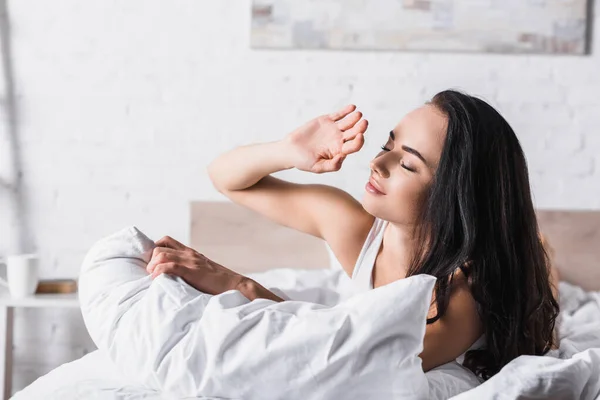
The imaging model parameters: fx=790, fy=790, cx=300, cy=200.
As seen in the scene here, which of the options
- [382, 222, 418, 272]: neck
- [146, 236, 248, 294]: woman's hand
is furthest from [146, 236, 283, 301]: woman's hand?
[382, 222, 418, 272]: neck

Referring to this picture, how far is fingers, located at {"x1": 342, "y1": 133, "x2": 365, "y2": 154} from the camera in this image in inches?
57.9

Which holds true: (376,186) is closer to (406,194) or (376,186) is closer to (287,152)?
(406,194)

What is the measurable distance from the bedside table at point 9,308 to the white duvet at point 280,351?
4.65ft

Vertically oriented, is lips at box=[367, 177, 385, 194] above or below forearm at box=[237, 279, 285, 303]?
above

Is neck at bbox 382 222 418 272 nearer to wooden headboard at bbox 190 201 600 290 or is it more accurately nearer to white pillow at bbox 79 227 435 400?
white pillow at bbox 79 227 435 400

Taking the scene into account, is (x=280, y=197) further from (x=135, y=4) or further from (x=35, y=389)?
(x=135, y=4)

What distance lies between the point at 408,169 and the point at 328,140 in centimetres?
21

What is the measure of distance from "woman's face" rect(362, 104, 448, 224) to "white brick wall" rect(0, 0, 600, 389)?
124 centimetres

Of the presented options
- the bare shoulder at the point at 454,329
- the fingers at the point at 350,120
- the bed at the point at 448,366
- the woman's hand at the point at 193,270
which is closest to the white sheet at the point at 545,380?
the bed at the point at 448,366

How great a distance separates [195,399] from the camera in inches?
37.9

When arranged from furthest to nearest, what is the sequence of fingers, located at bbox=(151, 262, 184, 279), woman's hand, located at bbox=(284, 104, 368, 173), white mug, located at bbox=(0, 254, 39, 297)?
white mug, located at bbox=(0, 254, 39, 297), woman's hand, located at bbox=(284, 104, 368, 173), fingers, located at bbox=(151, 262, 184, 279)

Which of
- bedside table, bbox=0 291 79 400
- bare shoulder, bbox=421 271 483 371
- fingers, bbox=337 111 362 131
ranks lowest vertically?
bedside table, bbox=0 291 79 400

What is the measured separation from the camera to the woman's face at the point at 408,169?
4.80ft

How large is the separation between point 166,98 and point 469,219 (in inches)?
62.7
